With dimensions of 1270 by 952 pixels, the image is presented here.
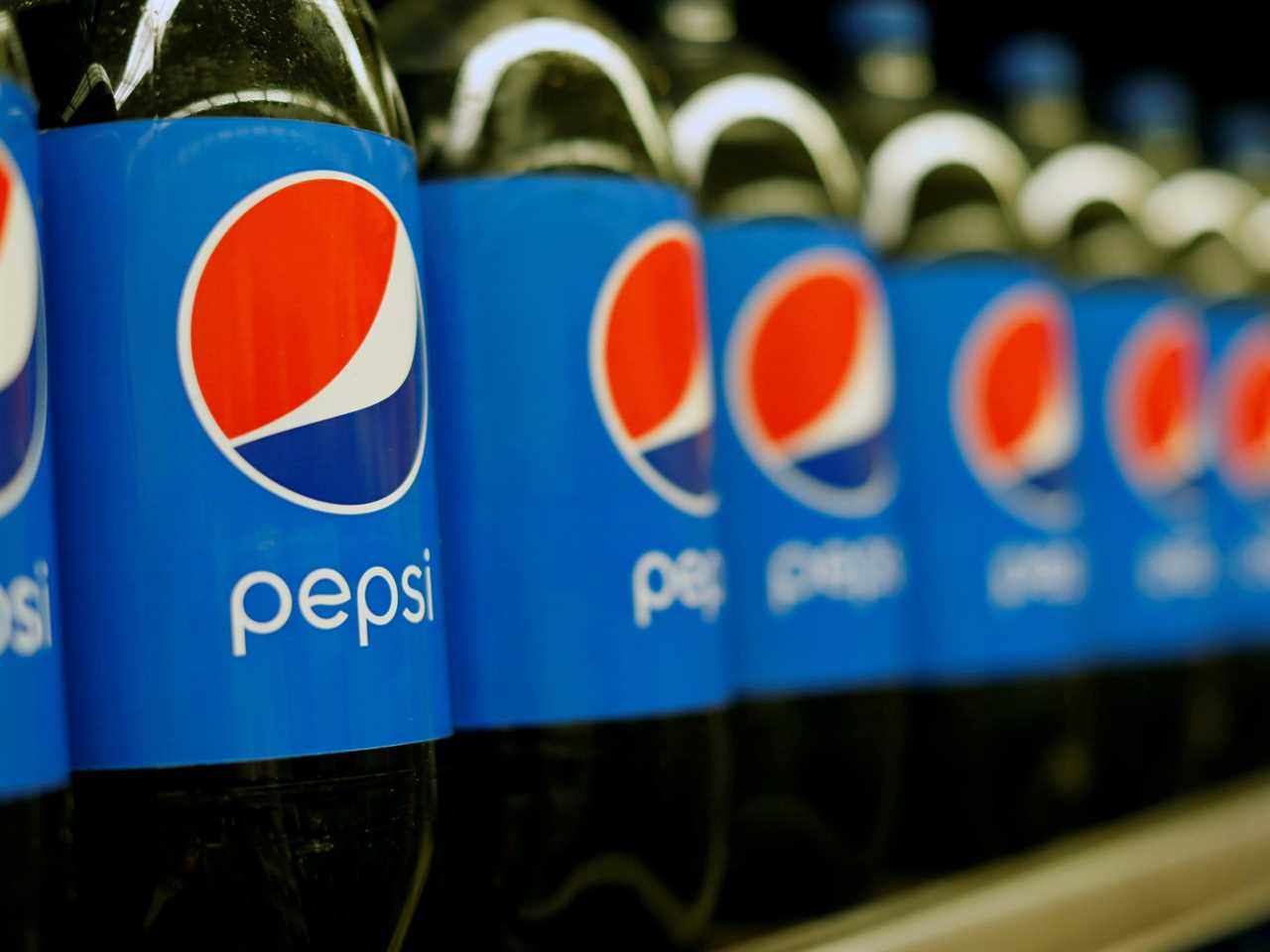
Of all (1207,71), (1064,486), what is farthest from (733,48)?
(1207,71)

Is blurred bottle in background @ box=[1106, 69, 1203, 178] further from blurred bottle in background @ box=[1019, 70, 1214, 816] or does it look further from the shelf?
the shelf

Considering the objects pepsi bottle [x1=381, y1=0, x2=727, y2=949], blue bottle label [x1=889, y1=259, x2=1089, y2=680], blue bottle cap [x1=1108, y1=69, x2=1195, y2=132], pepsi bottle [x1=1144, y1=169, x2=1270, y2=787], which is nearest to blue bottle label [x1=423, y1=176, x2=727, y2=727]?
pepsi bottle [x1=381, y1=0, x2=727, y2=949]

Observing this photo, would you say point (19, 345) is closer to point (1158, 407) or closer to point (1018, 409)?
point (1018, 409)

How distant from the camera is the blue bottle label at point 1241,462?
143 centimetres

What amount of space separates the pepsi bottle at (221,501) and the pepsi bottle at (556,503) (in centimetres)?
10

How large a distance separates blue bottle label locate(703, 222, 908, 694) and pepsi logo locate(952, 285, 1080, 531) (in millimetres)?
126

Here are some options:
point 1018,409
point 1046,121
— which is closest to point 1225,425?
point 1046,121

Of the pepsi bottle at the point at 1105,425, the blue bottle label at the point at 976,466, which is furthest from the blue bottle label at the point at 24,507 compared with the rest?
the pepsi bottle at the point at 1105,425

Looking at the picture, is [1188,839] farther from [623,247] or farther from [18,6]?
[18,6]

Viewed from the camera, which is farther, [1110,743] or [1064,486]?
[1110,743]

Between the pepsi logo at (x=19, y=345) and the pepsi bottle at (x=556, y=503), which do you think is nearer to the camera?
the pepsi logo at (x=19, y=345)

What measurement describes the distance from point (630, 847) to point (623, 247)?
247mm

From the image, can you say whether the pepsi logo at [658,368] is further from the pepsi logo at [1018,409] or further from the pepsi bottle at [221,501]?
the pepsi logo at [1018,409]

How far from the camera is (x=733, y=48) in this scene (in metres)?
0.98
